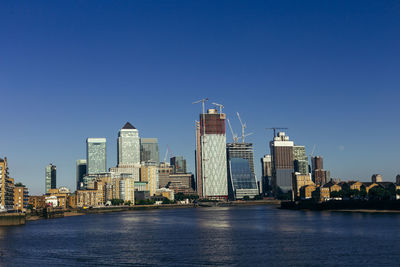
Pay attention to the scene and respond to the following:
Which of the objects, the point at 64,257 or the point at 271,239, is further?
the point at 271,239

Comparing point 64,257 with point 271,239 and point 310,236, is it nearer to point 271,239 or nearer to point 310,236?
point 271,239

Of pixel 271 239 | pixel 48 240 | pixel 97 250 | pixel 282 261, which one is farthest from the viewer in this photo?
pixel 48 240

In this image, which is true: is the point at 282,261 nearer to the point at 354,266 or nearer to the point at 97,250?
the point at 354,266

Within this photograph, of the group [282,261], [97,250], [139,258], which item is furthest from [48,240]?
[282,261]

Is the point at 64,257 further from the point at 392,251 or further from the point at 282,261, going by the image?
the point at 392,251

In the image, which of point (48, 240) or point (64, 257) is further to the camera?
point (48, 240)

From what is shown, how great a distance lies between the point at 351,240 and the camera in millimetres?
109375

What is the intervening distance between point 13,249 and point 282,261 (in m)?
54.1

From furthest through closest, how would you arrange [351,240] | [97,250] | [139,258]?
[351,240] < [97,250] < [139,258]

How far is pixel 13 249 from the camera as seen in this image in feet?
348

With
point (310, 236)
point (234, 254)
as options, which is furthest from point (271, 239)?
point (234, 254)

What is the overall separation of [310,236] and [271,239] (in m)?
9.95

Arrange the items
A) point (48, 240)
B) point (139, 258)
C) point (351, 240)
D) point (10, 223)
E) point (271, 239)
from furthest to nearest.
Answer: point (10, 223) → point (48, 240) → point (271, 239) → point (351, 240) → point (139, 258)

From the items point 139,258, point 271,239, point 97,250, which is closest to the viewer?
point 139,258
